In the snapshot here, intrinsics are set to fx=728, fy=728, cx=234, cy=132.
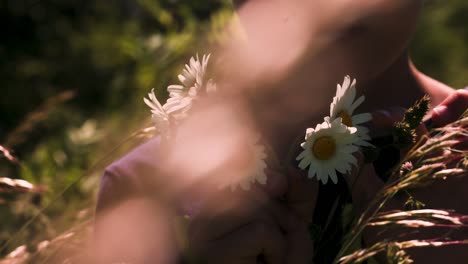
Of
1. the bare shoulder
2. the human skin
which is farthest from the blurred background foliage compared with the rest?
the human skin

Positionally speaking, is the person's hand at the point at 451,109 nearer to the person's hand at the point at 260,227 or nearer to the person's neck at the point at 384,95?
the person's neck at the point at 384,95

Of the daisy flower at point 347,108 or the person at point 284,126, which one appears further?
the person at point 284,126

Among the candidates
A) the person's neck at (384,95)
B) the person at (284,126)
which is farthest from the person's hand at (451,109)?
the person's neck at (384,95)

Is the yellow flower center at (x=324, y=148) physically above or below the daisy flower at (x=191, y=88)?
below

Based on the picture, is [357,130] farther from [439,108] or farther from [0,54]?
[0,54]

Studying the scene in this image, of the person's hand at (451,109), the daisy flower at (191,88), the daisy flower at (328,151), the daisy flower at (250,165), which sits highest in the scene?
the daisy flower at (191,88)

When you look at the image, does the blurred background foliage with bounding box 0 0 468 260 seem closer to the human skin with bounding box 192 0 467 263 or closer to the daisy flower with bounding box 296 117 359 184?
the human skin with bounding box 192 0 467 263

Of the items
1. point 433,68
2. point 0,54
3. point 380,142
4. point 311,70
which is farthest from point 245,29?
point 0,54
